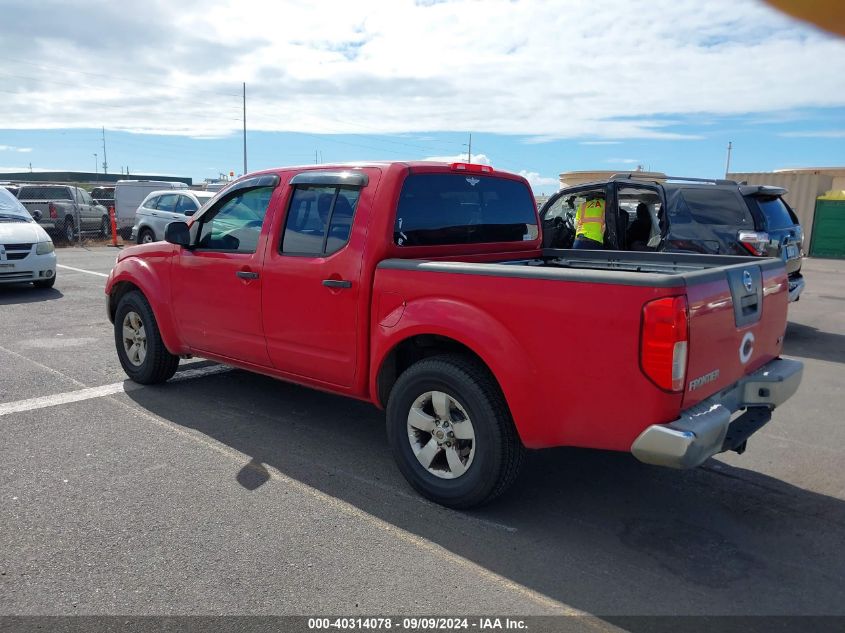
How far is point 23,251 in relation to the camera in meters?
10.6

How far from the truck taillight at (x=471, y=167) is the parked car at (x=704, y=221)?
369 centimetres

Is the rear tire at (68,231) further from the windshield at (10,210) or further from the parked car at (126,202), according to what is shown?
the windshield at (10,210)

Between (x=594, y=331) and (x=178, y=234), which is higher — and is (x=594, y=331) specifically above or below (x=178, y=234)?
below

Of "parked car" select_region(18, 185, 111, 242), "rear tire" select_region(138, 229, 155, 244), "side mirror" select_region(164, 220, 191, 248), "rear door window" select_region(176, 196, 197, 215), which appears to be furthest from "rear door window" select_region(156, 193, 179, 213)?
"side mirror" select_region(164, 220, 191, 248)

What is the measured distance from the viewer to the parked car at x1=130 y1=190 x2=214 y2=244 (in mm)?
17125

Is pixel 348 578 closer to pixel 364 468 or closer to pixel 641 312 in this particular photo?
pixel 364 468

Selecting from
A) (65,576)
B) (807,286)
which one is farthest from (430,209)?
(807,286)

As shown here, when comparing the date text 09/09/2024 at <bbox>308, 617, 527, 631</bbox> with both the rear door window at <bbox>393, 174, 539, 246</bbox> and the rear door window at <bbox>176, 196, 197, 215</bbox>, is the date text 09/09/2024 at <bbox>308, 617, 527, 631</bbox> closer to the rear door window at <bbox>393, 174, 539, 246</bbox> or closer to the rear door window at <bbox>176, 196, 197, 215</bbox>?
the rear door window at <bbox>393, 174, 539, 246</bbox>

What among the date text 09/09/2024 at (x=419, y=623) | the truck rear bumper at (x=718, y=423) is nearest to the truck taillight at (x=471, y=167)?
the truck rear bumper at (x=718, y=423)

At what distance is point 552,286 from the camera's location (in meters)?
3.15

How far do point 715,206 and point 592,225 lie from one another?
4.84 ft

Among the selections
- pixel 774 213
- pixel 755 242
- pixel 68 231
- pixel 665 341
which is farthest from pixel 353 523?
pixel 68 231

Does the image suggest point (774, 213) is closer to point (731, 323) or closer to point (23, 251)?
point (731, 323)

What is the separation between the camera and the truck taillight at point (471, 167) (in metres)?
4.54
